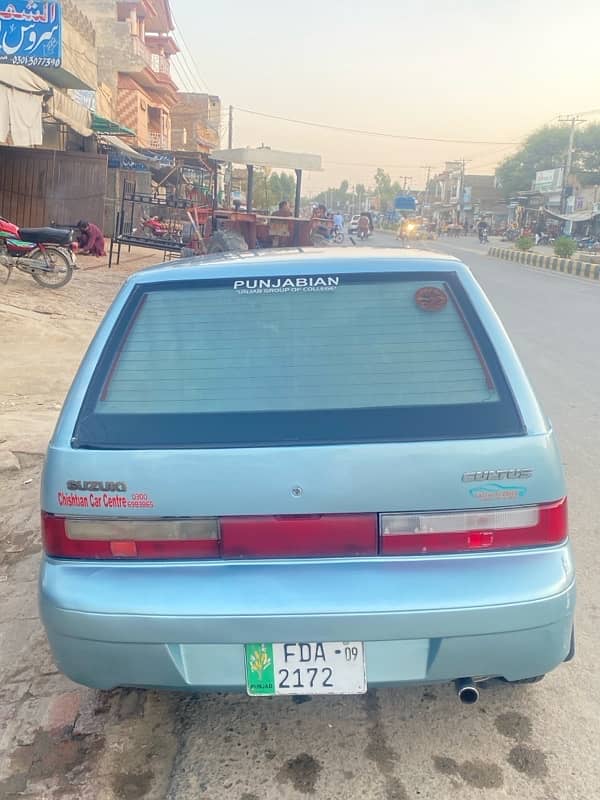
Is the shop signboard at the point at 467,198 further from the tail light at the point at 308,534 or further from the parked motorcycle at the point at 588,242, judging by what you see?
the tail light at the point at 308,534

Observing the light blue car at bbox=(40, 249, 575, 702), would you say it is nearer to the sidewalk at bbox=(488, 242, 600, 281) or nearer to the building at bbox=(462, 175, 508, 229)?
the sidewalk at bbox=(488, 242, 600, 281)

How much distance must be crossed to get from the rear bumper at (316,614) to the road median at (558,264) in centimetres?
2220

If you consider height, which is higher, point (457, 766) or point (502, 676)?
point (502, 676)

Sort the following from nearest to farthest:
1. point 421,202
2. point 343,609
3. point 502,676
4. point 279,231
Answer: point 343,609
point 502,676
point 279,231
point 421,202

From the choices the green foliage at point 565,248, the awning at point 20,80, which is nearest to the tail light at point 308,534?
the awning at point 20,80

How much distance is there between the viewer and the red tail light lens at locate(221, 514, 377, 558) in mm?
2135

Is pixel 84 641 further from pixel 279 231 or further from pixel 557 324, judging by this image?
pixel 279 231

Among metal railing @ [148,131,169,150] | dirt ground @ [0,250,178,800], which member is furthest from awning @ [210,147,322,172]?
metal railing @ [148,131,169,150]

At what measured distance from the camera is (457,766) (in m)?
2.37

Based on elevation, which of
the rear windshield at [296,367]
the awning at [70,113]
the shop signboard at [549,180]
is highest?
the shop signboard at [549,180]

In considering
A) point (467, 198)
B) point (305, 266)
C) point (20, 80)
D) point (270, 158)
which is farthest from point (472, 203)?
point (305, 266)

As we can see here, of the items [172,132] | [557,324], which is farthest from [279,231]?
[172,132]

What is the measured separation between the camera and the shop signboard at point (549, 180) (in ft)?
228

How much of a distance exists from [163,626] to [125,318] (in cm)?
103
